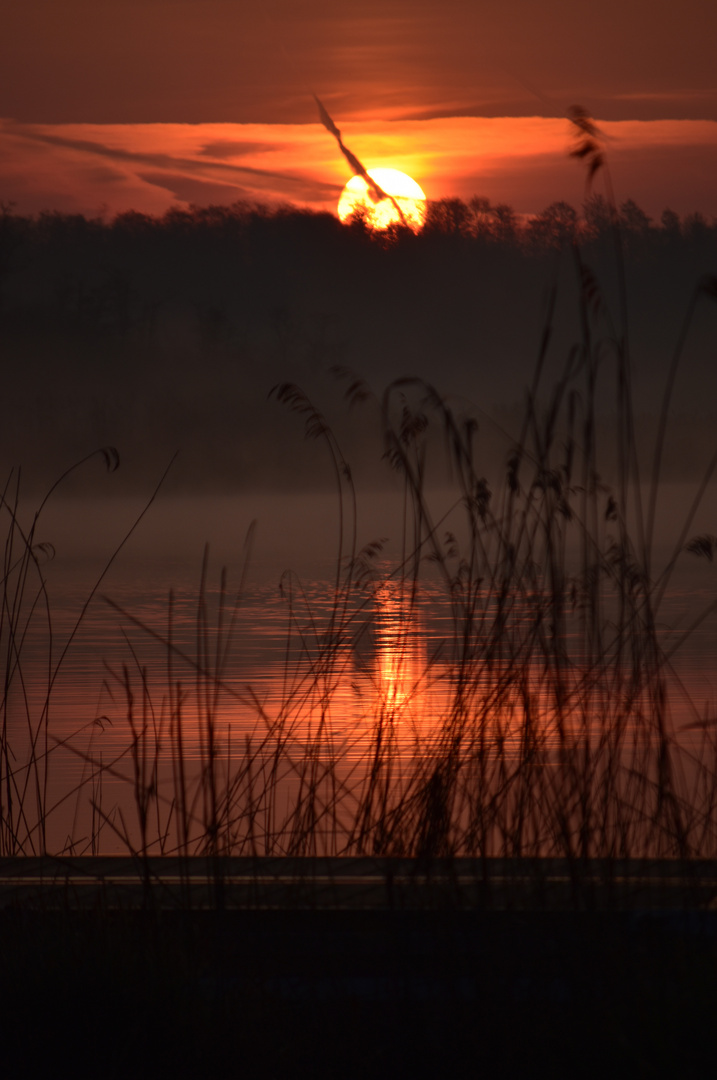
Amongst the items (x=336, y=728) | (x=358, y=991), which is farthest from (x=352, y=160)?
(x=336, y=728)

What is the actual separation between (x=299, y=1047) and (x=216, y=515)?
42526mm

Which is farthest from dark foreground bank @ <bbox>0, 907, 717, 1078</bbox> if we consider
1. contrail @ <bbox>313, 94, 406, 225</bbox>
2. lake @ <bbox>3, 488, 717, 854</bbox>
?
contrail @ <bbox>313, 94, 406, 225</bbox>

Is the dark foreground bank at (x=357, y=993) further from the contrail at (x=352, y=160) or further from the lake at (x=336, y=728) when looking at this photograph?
the contrail at (x=352, y=160)

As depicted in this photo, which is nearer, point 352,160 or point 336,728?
point 352,160

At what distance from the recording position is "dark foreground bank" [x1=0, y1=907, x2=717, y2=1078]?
4.86 feet

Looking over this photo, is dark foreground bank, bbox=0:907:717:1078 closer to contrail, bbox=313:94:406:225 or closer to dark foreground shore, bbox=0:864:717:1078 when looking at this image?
dark foreground shore, bbox=0:864:717:1078

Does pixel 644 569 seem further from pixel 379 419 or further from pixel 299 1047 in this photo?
pixel 299 1047

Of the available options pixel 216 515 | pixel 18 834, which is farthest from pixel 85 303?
pixel 18 834

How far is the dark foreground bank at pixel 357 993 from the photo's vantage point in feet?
4.86

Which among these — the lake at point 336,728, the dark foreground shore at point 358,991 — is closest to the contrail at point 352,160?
the lake at point 336,728

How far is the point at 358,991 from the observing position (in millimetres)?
1664

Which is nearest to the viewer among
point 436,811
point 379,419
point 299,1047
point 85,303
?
point 299,1047

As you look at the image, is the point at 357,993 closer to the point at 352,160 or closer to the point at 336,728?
the point at 352,160

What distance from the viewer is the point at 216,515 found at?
4372cm
